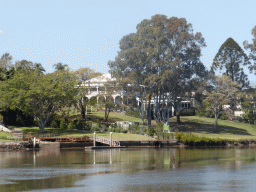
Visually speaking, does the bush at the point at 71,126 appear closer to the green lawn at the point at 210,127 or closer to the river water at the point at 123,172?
the river water at the point at 123,172

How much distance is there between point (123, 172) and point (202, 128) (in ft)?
175

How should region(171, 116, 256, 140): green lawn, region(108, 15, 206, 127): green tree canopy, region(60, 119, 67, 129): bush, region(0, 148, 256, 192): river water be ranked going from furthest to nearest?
region(171, 116, 256, 140): green lawn, region(108, 15, 206, 127): green tree canopy, region(60, 119, 67, 129): bush, region(0, 148, 256, 192): river water

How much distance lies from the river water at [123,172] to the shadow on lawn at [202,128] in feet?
115

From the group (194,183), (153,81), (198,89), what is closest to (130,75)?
(153,81)

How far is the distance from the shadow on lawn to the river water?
3508cm

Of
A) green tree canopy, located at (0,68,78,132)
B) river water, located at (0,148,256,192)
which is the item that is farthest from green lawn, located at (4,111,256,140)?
river water, located at (0,148,256,192)

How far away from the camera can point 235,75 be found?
98188 millimetres

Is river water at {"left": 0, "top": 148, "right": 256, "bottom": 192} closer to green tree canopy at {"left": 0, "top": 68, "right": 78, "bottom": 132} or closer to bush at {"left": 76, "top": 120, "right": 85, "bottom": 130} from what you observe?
green tree canopy at {"left": 0, "top": 68, "right": 78, "bottom": 132}

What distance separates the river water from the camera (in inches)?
1091

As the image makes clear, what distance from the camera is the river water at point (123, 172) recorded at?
2770 cm

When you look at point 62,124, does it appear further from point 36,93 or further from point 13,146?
point 13,146

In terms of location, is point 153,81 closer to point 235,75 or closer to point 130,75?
point 130,75

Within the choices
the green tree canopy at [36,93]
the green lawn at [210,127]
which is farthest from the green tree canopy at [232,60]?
the green tree canopy at [36,93]

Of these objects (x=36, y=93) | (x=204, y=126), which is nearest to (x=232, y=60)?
(x=204, y=126)
